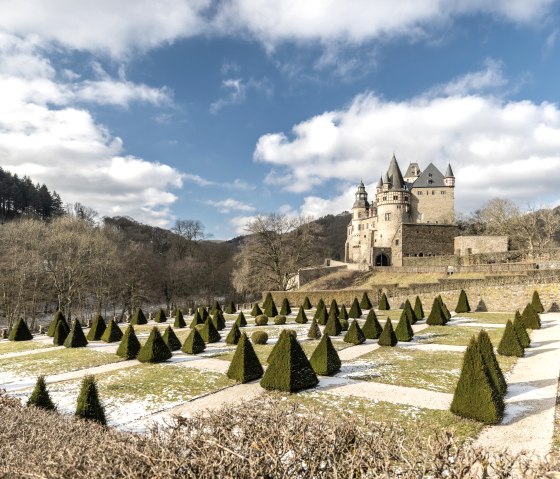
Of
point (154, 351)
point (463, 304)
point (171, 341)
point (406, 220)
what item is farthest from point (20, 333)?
point (406, 220)

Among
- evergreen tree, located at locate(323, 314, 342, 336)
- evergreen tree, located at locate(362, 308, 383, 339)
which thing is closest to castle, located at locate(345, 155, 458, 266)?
evergreen tree, located at locate(323, 314, 342, 336)

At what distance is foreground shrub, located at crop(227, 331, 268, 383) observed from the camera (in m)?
12.4

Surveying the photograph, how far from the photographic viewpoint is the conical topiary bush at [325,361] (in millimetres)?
12945

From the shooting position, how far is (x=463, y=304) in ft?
92.5

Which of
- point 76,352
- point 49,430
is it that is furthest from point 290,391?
point 76,352

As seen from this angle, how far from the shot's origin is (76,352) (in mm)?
19359

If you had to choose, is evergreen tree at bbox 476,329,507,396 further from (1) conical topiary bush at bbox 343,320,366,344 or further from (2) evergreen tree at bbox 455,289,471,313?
(2) evergreen tree at bbox 455,289,471,313

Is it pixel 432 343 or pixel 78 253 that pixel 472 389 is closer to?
pixel 432 343

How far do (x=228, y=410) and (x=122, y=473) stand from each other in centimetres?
189

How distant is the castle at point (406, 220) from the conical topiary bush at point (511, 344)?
116 ft

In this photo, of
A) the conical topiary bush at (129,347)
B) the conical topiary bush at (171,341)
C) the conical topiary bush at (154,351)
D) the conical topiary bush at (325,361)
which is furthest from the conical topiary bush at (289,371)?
the conical topiary bush at (171,341)

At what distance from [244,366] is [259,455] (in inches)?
332

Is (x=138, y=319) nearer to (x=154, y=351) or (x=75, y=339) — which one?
(x=75, y=339)

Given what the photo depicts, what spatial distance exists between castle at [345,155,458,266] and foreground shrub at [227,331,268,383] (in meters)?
40.2
